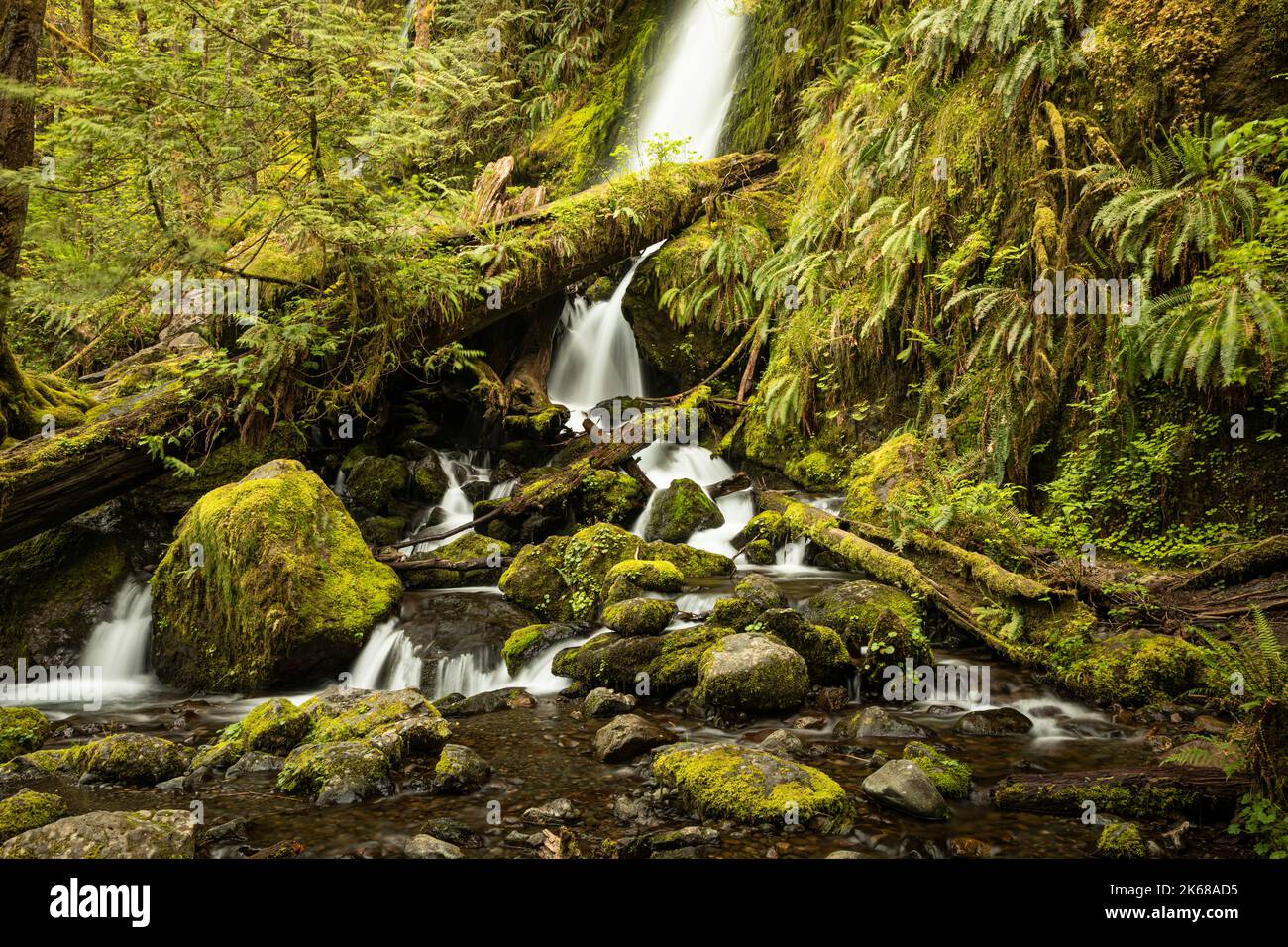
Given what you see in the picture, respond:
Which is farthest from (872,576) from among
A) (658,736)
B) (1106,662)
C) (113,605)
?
(113,605)

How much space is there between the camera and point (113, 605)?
9.71m

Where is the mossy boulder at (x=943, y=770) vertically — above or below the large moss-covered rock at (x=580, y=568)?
below

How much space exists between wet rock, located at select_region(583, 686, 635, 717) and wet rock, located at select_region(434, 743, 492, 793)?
4.21 feet

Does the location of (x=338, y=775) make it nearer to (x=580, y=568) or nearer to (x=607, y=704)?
(x=607, y=704)

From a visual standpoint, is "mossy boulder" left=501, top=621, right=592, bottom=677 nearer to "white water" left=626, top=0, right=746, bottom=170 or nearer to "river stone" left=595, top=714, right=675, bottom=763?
"river stone" left=595, top=714, right=675, bottom=763

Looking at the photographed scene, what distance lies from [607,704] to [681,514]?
484cm

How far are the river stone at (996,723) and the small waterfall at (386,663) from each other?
17.9 ft

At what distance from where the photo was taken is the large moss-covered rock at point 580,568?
29.4 ft

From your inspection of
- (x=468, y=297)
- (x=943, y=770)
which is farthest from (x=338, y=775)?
(x=468, y=297)

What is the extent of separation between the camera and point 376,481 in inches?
484

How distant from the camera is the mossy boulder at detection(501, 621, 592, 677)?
7.95 meters

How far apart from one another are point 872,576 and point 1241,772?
4.60 metres

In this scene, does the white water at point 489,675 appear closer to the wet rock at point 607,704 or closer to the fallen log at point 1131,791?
the wet rock at point 607,704

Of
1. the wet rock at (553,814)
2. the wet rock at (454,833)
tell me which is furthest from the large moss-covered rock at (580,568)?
the wet rock at (454,833)
